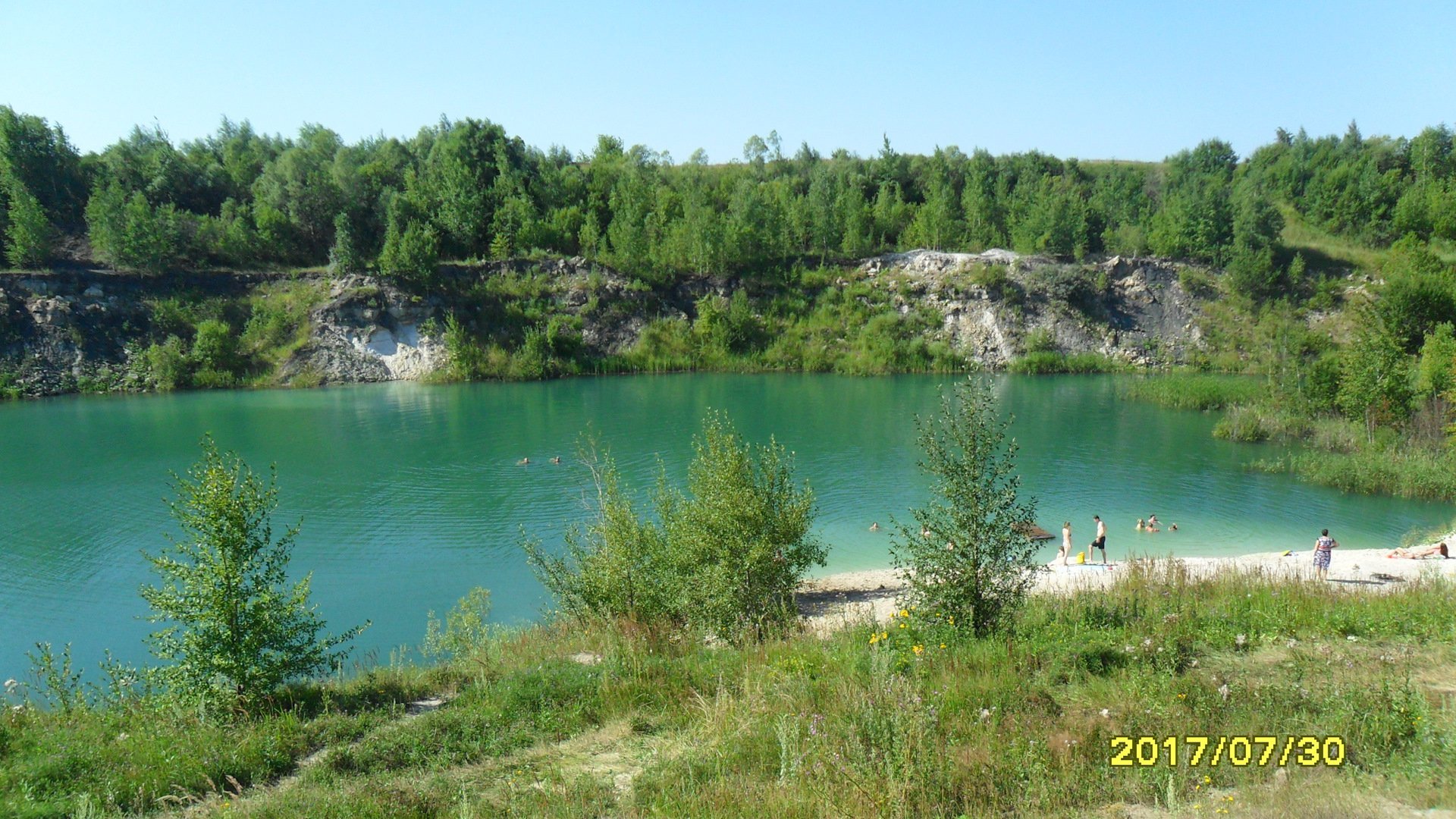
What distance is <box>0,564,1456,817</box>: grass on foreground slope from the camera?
22.0ft

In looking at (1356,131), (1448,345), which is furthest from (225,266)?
(1356,131)

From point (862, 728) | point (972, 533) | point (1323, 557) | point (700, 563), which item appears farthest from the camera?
point (1323, 557)

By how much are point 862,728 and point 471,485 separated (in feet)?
95.0

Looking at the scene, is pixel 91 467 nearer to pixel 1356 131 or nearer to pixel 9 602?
pixel 9 602

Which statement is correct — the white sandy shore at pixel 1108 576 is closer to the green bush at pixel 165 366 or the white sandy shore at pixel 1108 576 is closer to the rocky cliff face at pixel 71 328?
the green bush at pixel 165 366

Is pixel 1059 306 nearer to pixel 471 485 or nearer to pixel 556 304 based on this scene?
pixel 556 304

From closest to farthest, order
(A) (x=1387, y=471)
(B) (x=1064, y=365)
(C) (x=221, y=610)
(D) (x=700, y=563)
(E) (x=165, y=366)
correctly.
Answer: (C) (x=221, y=610)
(D) (x=700, y=563)
(A) (x=1387, y=471)
(E) (x=165, y=366)
(B) (x=1064, y=365)

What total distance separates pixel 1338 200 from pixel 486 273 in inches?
3934

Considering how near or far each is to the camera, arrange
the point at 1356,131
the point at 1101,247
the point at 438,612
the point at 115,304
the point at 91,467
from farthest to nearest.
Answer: the point at 1356,131, the point at 1101,247, the point at 115,304, the point at 91,467, the point at 438,612

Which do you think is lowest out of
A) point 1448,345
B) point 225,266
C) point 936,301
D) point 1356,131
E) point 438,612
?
point 438,612

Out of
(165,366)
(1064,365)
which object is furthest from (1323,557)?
(165,366)

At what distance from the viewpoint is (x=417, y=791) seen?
26.9 feet

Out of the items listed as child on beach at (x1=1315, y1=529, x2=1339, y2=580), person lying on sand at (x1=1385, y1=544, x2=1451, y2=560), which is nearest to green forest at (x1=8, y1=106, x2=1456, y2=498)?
person lying on sand at (x1=1385, y1=544, x2=1451, y2=560)

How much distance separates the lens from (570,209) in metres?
89.9
